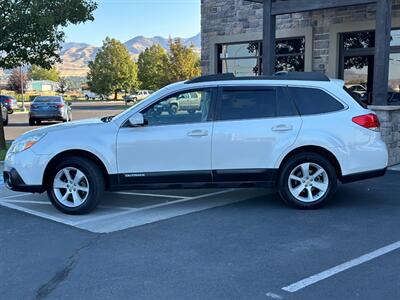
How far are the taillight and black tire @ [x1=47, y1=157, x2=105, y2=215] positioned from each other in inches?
135

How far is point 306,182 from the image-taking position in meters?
6.61

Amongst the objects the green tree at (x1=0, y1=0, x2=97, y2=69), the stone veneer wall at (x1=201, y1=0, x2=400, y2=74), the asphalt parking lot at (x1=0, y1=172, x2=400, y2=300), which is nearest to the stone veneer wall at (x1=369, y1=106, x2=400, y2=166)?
the asphalt parking lot at (x1=0, y1=172, x2=400, y2=300)

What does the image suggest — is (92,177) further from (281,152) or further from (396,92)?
(396,92)

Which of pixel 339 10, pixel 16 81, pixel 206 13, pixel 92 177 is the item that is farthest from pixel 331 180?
pixel 16 81

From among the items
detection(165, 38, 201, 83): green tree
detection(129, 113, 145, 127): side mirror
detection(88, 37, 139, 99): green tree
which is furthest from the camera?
detection(88, 37, 139, 99): green tree

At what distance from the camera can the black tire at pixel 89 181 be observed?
6430 mm

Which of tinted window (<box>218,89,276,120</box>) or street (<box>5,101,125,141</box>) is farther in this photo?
street (<box>5,101,125,141</box>)

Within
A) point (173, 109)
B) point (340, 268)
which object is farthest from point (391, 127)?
point (340, 268)

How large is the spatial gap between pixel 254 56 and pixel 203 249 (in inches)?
405

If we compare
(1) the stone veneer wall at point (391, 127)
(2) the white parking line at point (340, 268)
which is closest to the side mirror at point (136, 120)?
(2) the white parking line at point (340, 268)

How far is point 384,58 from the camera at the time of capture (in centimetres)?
957

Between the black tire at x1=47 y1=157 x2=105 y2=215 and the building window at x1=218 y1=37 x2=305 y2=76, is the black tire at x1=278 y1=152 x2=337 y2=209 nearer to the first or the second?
the black tire at x1=47 y1=157 x2=105 y2=215

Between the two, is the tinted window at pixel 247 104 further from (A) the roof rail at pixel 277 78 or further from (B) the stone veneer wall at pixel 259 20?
(B) the stone veneer wall at pixel 259 20

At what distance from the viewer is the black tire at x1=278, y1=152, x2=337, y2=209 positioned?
655 cm
